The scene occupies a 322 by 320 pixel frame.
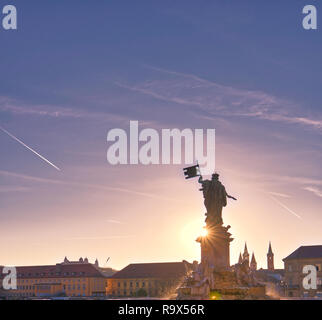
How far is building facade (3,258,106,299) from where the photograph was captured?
592 ft

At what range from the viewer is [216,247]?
43.2 meters

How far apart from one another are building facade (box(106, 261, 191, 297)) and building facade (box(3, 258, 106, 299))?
4.59 meters

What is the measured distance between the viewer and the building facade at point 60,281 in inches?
7101

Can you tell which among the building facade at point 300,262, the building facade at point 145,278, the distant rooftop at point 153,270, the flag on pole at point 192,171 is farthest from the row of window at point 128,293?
the flag on pole at point 192,171

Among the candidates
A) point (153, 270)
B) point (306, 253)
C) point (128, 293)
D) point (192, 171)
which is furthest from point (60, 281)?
point (192, 171)

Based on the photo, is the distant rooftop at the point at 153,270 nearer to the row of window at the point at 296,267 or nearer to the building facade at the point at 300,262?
the building facade at the point at 300,262

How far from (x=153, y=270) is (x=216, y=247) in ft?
433

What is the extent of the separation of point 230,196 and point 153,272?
129871 millimetres

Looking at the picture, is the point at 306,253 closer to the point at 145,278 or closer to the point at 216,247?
the point at 145,278

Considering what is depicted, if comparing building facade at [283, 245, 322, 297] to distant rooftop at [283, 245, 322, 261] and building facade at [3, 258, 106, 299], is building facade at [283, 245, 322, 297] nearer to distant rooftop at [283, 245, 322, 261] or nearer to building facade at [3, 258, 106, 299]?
distant rooftop at [283, 245, 322, 261]

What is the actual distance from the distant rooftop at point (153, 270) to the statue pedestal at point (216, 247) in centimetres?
12200
